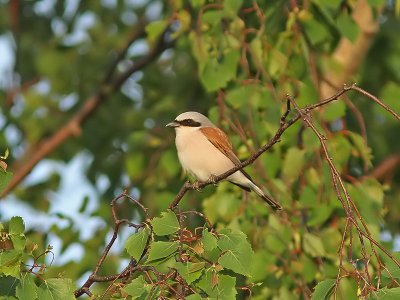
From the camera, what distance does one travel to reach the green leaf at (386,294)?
3.45 m

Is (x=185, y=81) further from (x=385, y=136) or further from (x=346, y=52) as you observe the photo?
(x=385, y=136)

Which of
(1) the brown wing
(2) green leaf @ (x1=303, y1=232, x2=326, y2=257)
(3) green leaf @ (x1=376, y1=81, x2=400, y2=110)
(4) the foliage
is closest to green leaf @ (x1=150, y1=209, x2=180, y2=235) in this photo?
(4) the foliage

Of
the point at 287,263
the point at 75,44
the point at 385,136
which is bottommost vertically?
the point at 385,136

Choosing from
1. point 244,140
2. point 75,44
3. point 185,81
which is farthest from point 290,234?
point 75,44

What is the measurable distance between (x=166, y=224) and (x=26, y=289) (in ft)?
2.13

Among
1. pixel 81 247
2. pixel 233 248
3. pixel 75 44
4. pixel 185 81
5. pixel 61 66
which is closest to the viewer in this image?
pixel 233 248

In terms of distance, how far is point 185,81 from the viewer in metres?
9.23

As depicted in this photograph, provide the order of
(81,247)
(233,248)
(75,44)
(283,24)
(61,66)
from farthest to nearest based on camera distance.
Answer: (75,44) → (61,66) → (81,247) → (283,24) → (233,248)

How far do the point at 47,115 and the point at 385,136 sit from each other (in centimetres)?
418

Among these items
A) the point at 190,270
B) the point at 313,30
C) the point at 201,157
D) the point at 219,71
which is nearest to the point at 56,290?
the point at 190,270

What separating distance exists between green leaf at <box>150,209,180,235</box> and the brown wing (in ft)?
8.46

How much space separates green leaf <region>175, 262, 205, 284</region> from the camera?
146 inches

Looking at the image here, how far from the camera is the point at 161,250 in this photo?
12.6 ft

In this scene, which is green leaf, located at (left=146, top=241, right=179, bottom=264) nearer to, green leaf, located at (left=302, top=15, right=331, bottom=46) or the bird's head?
green leaf, located at (left=302, top=15, right=331, bottom=46)
